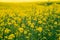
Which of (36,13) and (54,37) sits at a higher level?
(36,13)

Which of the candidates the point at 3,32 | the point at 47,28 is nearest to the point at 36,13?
the point at 47,28

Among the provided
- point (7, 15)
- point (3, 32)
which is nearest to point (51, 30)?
point (3, 32)

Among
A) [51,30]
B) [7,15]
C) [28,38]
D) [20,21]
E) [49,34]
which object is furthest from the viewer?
[7,15]

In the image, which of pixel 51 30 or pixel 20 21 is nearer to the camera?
pixel 51 30

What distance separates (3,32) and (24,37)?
808mm

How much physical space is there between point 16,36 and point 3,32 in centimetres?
61

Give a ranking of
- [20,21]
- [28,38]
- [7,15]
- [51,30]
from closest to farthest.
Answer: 1. [28,38]
2. [51,30]
3. [20,21]
4. [7,15]

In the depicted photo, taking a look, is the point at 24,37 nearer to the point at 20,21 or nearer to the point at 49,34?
the point at 49,34

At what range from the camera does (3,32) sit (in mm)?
7238

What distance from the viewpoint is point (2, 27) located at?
766 cm

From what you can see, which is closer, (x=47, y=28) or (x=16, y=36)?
(x=16, y=36)

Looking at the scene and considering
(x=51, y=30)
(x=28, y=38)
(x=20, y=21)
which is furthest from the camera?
(x=20, y=21)

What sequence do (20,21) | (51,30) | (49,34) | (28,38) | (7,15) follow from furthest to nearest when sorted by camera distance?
(7,15) < (20,21) < (51,30) < (49,34) < (28,38)

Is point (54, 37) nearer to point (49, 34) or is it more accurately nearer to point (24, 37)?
point (49, 34)
